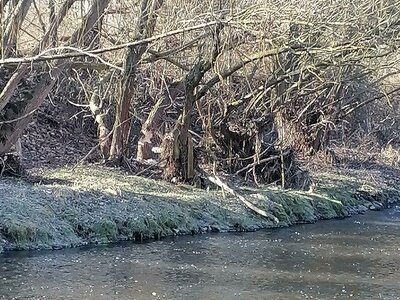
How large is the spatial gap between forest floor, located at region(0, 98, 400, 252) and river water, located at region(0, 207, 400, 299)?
60 cm

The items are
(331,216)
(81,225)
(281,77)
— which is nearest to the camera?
(81,225)

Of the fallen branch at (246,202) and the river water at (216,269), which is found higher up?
the fallen branch at (246,202)

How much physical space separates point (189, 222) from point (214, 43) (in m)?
3.85

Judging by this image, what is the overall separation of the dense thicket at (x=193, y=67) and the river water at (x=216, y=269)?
3.30 meters

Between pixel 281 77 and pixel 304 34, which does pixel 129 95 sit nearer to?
pixel 281 77

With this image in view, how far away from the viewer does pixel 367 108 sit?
33.0 meters

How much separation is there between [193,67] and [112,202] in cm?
439

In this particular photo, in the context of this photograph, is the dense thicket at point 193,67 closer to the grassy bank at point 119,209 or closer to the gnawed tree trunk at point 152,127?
the gnawed tree trunk at point 152,127

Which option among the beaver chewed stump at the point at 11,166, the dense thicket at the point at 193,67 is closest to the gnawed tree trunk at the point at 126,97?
the dense thicket at the point at 193,67

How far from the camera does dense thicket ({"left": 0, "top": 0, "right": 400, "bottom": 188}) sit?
14.4 m

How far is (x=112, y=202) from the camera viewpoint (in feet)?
50.5

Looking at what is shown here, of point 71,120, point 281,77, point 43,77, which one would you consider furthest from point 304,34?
point 71,120

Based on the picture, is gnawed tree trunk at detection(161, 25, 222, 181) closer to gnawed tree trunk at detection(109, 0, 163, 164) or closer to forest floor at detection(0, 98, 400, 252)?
forest floor at detection(0, 98, 400, 252)

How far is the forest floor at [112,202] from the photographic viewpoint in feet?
45.3
